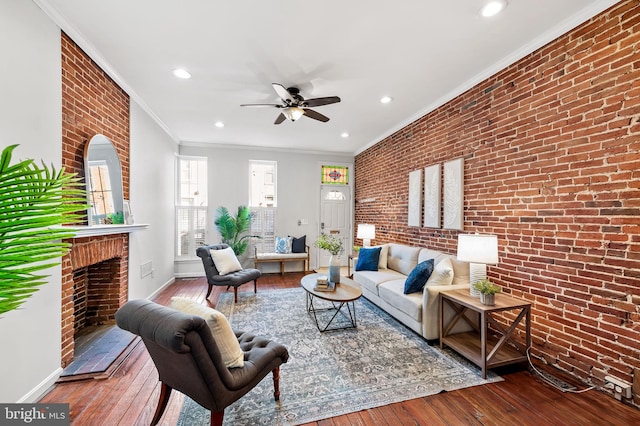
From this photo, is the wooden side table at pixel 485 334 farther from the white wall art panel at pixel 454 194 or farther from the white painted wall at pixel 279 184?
the white painted wall at pixel 279 184

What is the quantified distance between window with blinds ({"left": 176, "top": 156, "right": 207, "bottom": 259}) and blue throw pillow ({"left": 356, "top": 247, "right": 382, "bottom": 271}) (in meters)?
3.52

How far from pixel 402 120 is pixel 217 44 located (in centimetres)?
307

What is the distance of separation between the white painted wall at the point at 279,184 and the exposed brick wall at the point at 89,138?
237 cm

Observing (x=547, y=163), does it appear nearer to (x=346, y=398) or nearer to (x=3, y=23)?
(x=346, y=398)

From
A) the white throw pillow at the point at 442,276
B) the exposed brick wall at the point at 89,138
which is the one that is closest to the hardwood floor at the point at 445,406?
the exposed brick wall at the point at 89,138

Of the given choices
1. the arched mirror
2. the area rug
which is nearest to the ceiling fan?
the arched mirror

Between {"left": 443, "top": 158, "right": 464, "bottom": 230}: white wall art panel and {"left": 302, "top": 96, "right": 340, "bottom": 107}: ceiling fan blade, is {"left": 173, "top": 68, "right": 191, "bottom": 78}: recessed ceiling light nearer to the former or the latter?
{"left": 302, "top": 96, "right": 340, "bottom": 107}: ceiling fan blade

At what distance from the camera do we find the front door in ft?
21.1

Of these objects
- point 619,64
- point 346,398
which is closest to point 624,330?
point 619,64

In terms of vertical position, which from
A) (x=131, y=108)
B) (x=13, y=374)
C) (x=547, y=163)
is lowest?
(x=13, y=374)

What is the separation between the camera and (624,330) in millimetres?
1854

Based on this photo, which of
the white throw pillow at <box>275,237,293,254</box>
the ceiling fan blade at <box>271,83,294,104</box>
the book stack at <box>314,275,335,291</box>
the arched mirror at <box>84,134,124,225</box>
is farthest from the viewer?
the white throw pillow at <box>275,237,293,254</box>

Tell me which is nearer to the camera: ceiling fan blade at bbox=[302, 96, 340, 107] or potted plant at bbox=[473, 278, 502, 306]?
potted plant at bbox=[473, 278, 502, 306]

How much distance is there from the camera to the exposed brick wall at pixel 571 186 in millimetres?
1862
